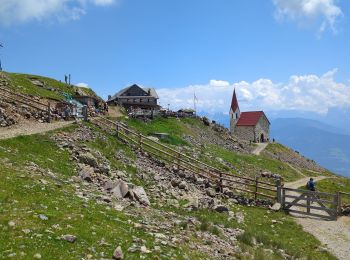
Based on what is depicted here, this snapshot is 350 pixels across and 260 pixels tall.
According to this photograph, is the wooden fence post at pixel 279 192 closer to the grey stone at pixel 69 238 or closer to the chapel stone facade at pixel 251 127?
the grey stone at pixel 69 238

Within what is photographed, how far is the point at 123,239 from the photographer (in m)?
15.6

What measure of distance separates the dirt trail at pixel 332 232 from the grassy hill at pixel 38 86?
45.2 m

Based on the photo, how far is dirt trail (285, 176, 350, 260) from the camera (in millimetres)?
23508

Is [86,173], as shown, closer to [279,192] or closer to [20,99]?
[279,192]

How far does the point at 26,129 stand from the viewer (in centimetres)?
3616

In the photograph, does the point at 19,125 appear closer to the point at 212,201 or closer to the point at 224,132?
the point at 212,201

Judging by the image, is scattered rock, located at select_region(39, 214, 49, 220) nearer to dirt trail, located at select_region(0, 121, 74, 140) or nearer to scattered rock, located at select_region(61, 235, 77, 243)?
scattered rock, located at select_region(61, 235, 77, 243)

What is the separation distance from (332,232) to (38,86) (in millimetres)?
58100

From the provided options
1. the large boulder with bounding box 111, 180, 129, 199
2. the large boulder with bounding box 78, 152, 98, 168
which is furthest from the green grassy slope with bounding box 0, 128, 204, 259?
the large boulder with bounding box 78, 152, 98, 168

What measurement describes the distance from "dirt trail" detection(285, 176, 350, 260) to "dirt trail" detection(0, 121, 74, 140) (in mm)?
23336

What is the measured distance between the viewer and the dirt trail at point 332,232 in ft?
77.1

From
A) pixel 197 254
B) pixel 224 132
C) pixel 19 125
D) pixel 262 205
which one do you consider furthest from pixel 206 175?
pixel 224 132

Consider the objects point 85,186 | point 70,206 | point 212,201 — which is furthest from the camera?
point 212,201

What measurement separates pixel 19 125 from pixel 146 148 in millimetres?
12575
